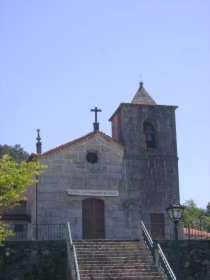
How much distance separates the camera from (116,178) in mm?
28281

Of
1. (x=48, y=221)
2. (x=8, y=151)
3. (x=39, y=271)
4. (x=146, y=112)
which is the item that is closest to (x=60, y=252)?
(x=39, y=271)

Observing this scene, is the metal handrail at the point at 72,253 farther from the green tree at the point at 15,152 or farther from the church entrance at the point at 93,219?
the green tree at the point at 15,152

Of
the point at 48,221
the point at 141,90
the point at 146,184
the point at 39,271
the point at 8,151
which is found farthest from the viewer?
the point at 8,151

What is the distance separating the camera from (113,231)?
27.3 metres

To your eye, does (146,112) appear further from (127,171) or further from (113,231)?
(113,231)

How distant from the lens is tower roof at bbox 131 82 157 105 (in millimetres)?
30125

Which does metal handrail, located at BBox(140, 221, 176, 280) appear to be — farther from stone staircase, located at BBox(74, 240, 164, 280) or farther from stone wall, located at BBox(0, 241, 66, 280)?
stone wall, located at BBox(0, 241, 66, 280)

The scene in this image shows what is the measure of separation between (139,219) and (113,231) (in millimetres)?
1471

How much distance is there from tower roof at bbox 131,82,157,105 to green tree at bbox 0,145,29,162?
37.6 meters

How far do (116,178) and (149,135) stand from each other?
3213 millimetres

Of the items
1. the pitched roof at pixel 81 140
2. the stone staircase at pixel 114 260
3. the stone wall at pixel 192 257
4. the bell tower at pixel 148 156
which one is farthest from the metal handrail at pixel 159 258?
the pitched roof at pixel 81 140

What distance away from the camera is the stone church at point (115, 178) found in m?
27.0

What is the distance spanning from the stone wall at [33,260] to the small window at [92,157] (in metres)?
5.84

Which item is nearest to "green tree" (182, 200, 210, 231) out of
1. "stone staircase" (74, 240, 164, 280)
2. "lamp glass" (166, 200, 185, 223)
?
"stone staircase" (74, 240, 164, 280)
